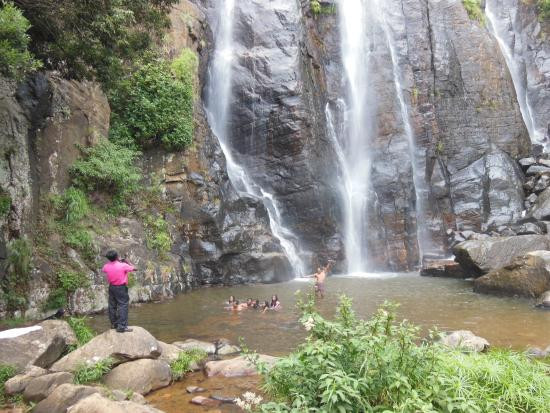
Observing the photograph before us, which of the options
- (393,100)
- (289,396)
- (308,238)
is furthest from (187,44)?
(289,396)

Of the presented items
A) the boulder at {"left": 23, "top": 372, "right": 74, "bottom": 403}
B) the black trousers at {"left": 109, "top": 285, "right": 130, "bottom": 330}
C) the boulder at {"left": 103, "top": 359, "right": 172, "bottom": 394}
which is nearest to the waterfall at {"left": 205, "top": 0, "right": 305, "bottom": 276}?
the black trousers at {"left": 109, "top": 285, "right": 130, "bottom": 330}

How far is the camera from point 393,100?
25578 millimetres

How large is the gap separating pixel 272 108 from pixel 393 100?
307 inches

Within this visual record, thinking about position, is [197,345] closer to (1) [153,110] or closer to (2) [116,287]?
(2) [116,287]

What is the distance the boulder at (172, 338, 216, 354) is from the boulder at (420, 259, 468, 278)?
12209mm

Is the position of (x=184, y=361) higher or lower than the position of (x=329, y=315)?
higher

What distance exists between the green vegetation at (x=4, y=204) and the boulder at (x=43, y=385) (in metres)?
4.82

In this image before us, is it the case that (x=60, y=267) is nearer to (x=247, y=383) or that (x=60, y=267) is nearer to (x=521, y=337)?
(x=247, y=383)

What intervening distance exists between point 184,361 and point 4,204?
5223 millimetres

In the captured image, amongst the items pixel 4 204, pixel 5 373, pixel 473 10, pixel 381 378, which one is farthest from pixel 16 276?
pixel 473 10

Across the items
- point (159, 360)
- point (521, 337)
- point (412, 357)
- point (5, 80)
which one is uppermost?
point (5, 80)

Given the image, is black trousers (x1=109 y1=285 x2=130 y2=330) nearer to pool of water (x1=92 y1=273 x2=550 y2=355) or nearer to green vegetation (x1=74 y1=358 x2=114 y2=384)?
green vegetation (x1=74 y1=358 x2=114 y2=384)

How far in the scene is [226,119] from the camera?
2191 centimetres

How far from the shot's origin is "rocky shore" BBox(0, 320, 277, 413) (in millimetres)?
5788
